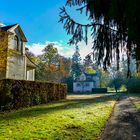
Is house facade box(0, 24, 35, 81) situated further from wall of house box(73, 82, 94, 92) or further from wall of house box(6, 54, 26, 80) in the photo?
wall of house box(73, 82, 94, 92)

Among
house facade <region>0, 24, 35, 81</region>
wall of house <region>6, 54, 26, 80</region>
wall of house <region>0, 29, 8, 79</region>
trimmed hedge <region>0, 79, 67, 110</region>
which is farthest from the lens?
wall of house <region>6, 54, 26, 80</region>

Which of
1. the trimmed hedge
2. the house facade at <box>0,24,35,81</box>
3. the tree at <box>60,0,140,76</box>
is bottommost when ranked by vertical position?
the trimmed hedge

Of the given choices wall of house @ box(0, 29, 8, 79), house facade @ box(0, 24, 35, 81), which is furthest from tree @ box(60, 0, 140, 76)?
house facade @ box(0, 24, 35, 81)

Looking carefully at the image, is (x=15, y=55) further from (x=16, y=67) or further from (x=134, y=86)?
Answer: (x=134, y=86)

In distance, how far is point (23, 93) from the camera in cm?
1833

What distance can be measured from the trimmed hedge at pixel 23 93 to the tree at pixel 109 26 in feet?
35.2

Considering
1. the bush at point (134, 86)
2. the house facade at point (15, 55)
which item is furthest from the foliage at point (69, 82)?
the house facade at point (15, 55)

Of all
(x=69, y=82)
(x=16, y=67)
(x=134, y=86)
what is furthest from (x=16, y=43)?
(x=69, y=82)

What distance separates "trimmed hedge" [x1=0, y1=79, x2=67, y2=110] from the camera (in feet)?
53.6

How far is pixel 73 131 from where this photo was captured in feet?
31.0

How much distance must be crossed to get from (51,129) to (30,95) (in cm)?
1041

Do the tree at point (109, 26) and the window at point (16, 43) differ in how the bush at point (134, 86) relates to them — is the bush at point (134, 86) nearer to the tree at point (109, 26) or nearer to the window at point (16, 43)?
the window at point (16, 43)

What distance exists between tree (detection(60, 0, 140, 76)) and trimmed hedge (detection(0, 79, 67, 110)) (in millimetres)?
10717

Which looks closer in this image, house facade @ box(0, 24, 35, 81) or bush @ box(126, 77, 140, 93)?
house facade @ box(0, 24, 35, 81)
